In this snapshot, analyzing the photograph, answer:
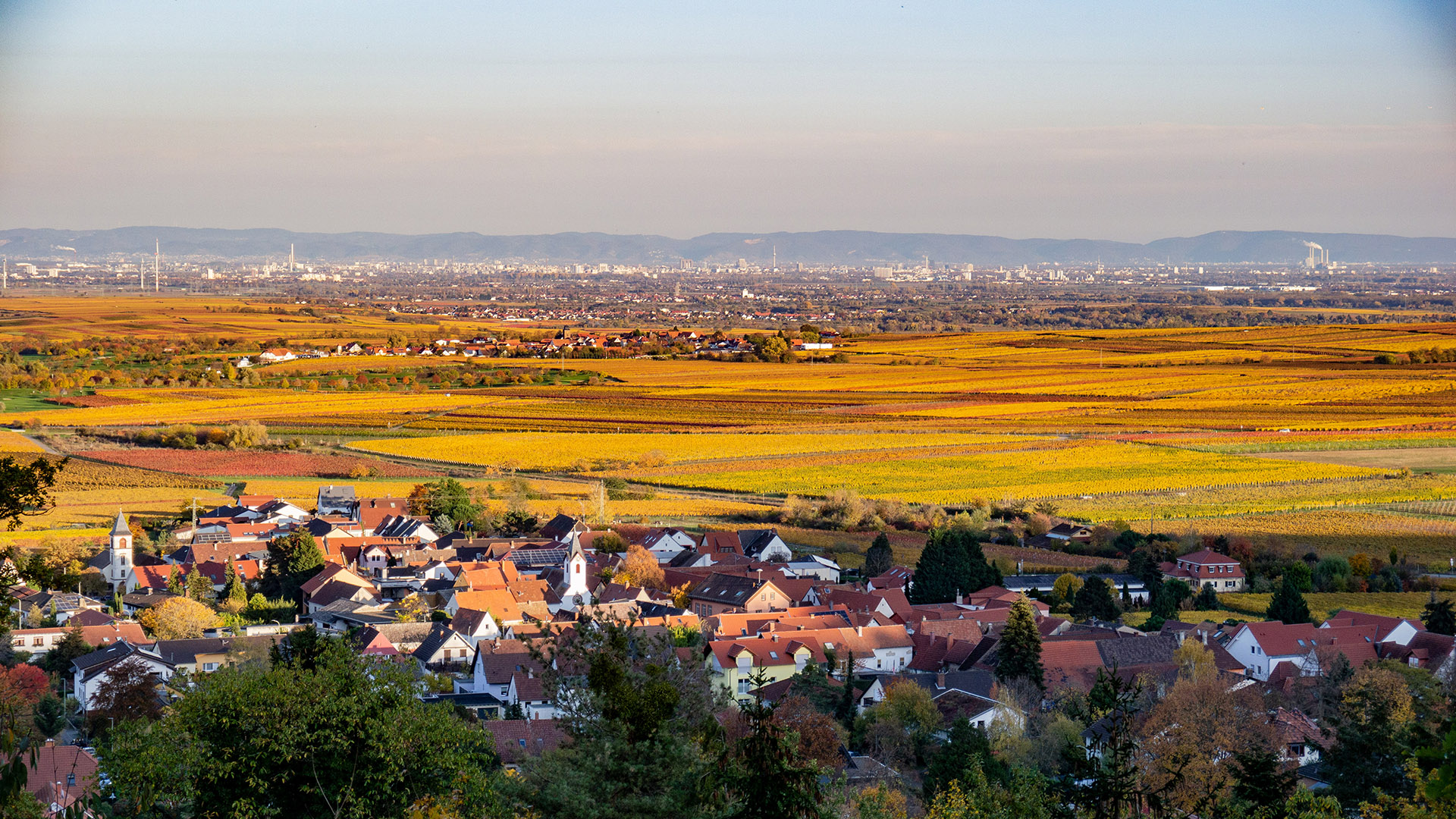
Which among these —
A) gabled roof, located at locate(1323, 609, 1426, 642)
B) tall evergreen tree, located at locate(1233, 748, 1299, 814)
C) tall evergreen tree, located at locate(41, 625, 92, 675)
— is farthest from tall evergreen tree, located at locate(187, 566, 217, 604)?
tall evergreen tree, located at locate(1233, 748, 1299, 814)

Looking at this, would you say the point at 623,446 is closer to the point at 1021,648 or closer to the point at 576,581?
the point at 576,581

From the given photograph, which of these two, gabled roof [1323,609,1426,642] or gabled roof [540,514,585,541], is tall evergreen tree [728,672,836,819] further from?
gabled roof [540,514,585,541]

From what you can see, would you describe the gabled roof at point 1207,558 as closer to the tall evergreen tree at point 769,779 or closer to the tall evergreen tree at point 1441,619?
the tall evergreen tree at point 1441,619

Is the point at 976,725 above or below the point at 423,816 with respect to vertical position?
below

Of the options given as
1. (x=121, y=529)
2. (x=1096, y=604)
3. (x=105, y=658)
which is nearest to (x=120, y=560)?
(x=121, y=529)

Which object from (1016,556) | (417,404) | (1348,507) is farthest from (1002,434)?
(417,404)

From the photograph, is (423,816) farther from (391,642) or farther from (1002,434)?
(1002,434)
